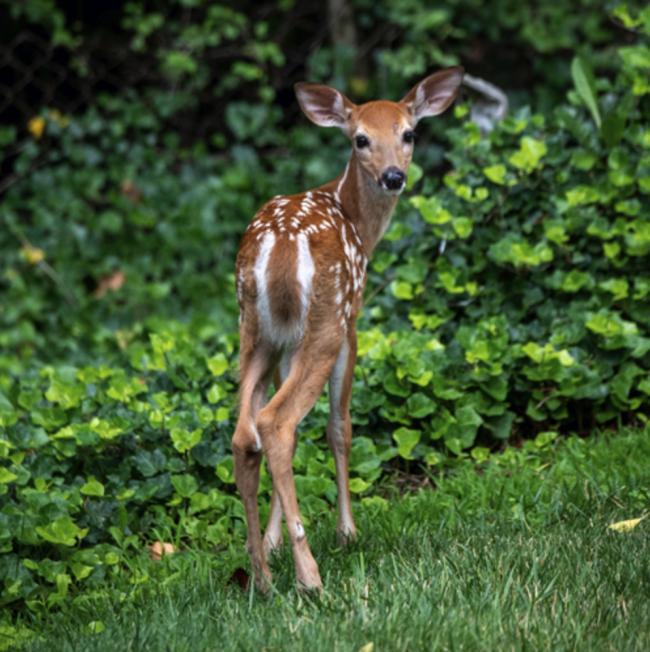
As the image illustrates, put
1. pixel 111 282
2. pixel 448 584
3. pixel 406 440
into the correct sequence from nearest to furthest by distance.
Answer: pixel 448 584
pixel 406 440
pixel 111 282

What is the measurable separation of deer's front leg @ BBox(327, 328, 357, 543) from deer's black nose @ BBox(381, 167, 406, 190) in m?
0.55

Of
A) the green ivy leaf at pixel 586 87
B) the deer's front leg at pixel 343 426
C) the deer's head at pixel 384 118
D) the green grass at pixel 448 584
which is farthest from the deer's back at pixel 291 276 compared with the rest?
the green ivy leaf at pixel 586 87

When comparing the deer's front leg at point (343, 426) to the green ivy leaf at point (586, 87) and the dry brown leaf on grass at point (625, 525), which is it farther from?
the green ivy leaf at point (586, 87)

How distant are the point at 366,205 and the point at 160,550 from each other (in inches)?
61.8

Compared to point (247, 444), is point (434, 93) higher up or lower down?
higher up

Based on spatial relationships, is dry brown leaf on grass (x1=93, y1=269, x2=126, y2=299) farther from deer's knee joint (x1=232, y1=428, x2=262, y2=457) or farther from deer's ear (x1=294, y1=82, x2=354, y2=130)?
deer's knee joint (x1=232, y1=428, x2=262, y2=457)

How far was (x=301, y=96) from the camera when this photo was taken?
5262 mm

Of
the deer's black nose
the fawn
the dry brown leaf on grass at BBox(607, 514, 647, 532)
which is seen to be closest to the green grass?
the dry brown leaf on grass at BBox(607, 514, 647, 532)

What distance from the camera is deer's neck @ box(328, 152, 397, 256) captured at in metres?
5.07

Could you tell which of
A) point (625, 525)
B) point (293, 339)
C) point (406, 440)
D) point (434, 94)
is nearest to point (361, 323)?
point (406, 440)

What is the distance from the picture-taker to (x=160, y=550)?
16.2 ft

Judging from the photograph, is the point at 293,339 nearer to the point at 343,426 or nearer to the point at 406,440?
the point at 343,426

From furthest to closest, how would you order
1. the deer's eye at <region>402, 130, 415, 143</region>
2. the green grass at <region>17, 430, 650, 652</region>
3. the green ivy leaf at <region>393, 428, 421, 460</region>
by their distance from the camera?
the green ivy leaf at <region>393, 428, 421, 460</region> → the deer's eye at <region>402, 130, 415, 143</region> → the green grass at <region>17, 430, 650, 652</region>

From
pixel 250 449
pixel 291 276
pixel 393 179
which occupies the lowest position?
pixel 250 449
